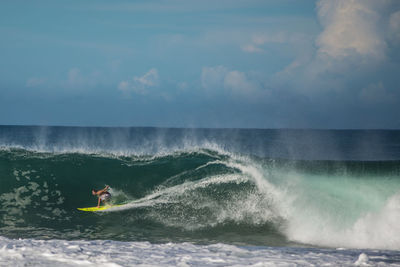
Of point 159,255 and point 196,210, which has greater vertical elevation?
point 196,210

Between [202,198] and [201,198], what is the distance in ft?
0.09

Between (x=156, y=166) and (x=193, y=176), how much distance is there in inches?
65.1

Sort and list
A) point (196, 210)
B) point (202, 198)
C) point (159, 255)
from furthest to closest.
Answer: point (202, 198), point (196, 210), point (159, 255)

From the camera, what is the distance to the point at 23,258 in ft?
17.5

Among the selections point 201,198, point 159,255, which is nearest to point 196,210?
point 201,198

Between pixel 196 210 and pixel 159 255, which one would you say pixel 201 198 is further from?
pixel 159 255

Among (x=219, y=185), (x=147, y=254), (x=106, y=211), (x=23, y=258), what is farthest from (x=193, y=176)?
(x=23, y=258)

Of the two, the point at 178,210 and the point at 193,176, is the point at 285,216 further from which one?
the point at 193,176

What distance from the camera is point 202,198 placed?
10438mm

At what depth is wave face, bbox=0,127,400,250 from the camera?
26.8ft

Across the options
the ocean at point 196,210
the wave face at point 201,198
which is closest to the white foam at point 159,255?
the ocean at point 196,210

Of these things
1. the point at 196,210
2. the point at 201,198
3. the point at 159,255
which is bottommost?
the point at 159,255

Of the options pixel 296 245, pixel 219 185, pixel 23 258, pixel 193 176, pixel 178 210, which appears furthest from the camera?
pixel 193 176

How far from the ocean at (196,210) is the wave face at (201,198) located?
0.03 metres
